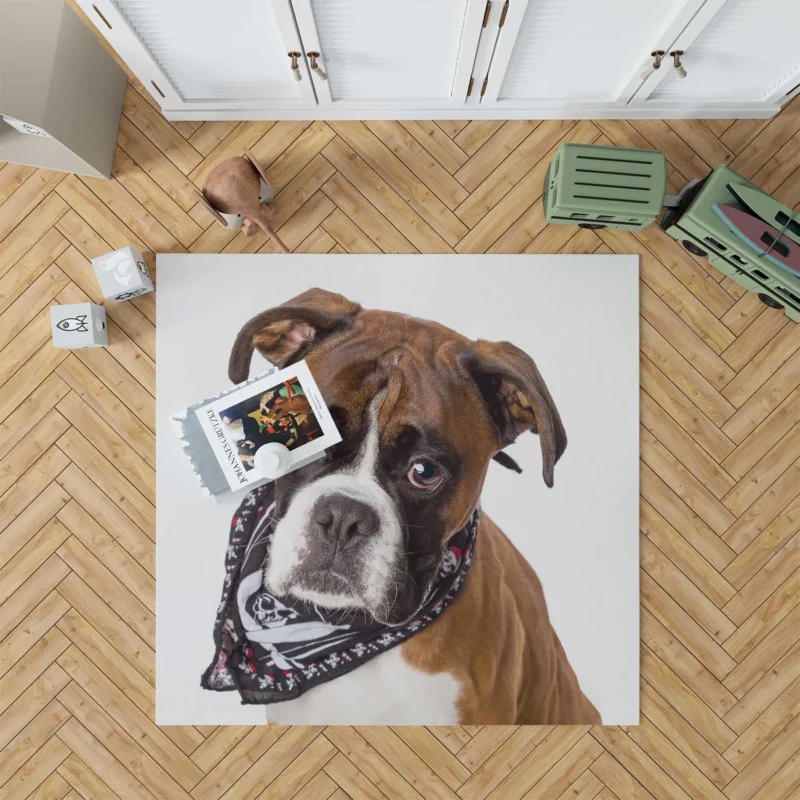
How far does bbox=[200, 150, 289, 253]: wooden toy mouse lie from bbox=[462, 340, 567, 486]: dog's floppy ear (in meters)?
0.69

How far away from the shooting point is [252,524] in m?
1.78

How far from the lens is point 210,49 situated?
1.56 metres

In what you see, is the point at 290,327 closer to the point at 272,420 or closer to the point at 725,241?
the point at 272,420

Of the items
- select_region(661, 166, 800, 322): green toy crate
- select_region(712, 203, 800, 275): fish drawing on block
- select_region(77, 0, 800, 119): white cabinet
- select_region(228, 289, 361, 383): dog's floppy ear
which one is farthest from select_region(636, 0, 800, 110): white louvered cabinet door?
select_region(228, 289, 361, 383): dog's floppy ear

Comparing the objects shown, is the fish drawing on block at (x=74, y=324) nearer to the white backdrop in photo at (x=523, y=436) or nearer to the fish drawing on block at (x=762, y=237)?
the white backdrop in photo at (x=523, y=436)

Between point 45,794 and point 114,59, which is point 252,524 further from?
point 114,59

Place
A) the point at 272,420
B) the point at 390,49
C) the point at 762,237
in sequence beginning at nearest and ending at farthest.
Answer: the point at 390,49 < the point at 762,237 < the point at 272,420

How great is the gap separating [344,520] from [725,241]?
1.28m

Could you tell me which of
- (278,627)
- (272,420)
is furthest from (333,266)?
Result: (278,627)

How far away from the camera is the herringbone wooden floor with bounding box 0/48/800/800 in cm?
183

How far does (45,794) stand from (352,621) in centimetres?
108

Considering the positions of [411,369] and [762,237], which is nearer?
[762,237]

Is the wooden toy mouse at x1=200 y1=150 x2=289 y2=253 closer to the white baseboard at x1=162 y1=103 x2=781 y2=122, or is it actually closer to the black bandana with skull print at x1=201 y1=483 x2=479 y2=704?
the white baseboard at x1=162 y1=103 x2=781 y2=122

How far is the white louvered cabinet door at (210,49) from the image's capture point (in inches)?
55.4
